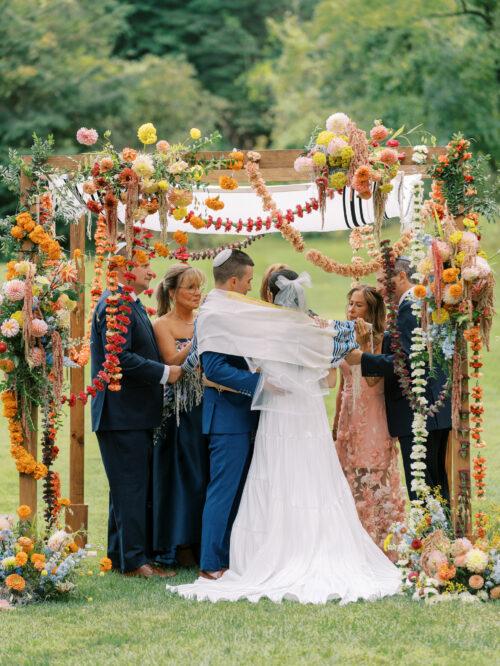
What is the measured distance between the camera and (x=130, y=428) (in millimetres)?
7445

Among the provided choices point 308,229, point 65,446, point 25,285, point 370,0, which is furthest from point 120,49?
point 25,285

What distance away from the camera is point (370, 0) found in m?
29.5

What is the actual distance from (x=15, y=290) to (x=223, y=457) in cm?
161

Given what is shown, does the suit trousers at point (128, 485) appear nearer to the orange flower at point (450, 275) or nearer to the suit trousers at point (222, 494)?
the suit trousers at point (222, 494)

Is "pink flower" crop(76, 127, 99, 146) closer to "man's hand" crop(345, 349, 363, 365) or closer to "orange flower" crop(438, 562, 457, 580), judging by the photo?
"man's hand" crop(345, 349, 363, 365)

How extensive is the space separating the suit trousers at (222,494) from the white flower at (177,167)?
5.34ft

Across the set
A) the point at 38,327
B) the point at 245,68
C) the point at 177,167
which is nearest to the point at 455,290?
the point at 177,167

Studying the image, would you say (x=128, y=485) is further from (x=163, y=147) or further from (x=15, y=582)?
(x=163, y=147)

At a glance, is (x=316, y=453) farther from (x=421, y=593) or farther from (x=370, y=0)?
(x=370, y=0)

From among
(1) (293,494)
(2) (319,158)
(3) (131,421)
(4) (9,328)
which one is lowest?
(1) (293,494)

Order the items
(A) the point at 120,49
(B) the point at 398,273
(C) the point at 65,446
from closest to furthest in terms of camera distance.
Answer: (B) the point at 398,273, (C) the point at 65,446, (A) the point at 120,49

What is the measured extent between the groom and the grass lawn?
0.43 m

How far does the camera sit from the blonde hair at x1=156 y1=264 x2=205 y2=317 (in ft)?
25.4

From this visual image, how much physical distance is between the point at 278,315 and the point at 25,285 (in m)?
1.52
